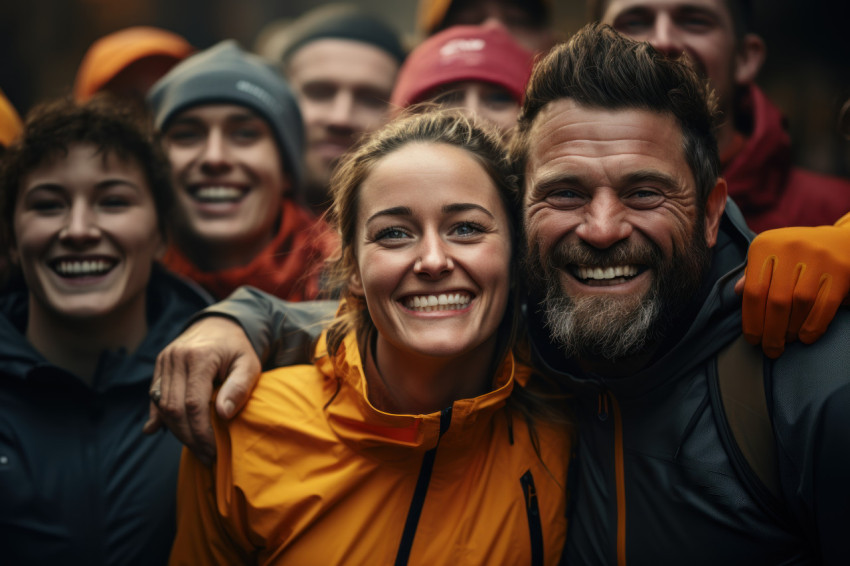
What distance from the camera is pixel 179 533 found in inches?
103

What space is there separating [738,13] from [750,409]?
284 cm

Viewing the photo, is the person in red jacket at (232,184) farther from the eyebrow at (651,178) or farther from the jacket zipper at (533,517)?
the eyebrow at (651,178)

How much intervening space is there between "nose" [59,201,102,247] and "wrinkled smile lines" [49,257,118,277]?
0.26 feet

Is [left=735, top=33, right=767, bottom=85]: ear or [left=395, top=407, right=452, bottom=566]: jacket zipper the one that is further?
[left=735, top=33, right=767, bottom=85]: ear

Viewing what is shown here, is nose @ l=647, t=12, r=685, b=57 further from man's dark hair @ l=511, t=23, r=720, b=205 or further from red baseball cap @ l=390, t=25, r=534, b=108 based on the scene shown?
man's dark hair @ l=511, t=23, r=720, b=205

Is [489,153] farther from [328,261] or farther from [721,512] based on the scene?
[721,512]

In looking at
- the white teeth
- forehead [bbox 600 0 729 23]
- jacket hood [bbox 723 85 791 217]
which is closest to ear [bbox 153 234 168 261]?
the white teeth

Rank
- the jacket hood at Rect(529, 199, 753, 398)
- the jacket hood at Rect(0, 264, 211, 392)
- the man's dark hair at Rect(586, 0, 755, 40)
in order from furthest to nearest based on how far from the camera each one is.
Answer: the man's dark hair at Rect(586, 0, 755, 40) < the jacket hood at Rect(0, 264, 211, 392) < the jacket hood at Rect(529, 199, 753, 398)

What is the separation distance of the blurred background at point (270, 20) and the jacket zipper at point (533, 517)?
5952mm


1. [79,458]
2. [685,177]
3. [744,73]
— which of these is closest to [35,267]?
A: [79,458]

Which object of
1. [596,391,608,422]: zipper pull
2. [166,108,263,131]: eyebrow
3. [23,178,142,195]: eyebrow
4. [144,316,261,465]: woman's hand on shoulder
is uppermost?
[166,108,263,131]: eyebrow

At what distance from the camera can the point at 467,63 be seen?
4297 mm

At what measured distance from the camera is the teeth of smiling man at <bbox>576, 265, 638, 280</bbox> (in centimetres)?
244

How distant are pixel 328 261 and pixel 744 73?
2.86 meters
